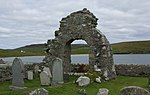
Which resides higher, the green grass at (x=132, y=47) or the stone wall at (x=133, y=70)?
the green grass at (x=132, y=47)

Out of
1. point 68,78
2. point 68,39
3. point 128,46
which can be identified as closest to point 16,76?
point 68,78

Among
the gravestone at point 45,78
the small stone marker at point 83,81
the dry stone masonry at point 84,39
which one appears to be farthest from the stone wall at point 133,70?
A: the gravestone at point 45,78

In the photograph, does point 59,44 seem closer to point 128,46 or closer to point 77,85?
point 77,85

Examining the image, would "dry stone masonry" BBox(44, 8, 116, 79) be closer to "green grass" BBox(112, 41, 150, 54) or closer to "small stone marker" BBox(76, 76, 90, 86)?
"small stone marker" BBox(76, 76, 90, 86)

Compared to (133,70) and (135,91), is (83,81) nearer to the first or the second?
(133,70)

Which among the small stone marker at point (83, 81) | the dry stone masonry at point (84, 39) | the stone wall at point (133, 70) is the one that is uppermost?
the dry stone masonry at point (84, 39)

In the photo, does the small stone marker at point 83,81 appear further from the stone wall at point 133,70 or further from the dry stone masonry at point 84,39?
the stone wall at point 133,70

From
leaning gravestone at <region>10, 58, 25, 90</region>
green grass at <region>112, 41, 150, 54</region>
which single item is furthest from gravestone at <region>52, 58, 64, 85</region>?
green grass at <region>112, 41, 150, 54</region>

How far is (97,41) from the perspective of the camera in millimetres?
20844

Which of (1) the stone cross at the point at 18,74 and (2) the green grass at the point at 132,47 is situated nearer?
(1) the stone cross at the point at 18,74

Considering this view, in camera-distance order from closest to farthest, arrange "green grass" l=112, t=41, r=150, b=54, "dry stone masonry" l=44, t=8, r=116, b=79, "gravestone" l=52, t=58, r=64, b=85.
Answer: "gravestone" l=52, t=58, r=64, b=85 < "dry stone masonry" l=44, t=8, r=116, b=79 < "green grass" l=112, t=41, r=150, b=54

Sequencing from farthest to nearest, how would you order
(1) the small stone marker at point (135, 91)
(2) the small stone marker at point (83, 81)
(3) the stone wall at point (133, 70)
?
(3) the stone wall at point (133, 70) → (2) the small stone marker at point (83, 81) → (1) the small stone marker at point (135, 91)

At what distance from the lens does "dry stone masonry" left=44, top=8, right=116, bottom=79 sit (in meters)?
20.7

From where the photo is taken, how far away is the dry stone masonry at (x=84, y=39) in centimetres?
2069
